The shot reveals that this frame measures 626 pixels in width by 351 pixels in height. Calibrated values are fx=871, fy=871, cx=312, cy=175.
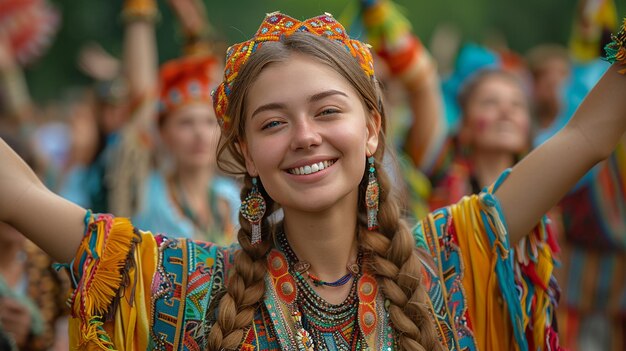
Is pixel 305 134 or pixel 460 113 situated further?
pixel 460 113

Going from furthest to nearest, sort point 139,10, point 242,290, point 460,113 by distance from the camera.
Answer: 1. point 139,10
2. point 460,113
3. point 242,290

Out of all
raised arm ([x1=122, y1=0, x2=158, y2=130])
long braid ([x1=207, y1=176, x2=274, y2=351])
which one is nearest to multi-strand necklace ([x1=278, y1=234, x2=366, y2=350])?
long braid ([x1=207, y1=176, x2=274, y2=351])

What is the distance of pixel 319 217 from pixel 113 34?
1178 centimetres

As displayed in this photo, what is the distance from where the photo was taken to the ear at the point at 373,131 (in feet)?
8.50

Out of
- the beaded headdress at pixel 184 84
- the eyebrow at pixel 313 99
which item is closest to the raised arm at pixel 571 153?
the eyebrow at pixel 313 99

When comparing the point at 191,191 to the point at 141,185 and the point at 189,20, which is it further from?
the point at 189,20

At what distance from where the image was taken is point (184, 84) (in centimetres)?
536

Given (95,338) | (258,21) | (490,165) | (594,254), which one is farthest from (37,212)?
(258,21)

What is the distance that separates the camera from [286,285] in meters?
2.54

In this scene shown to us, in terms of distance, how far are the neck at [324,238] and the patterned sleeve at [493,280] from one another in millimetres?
249

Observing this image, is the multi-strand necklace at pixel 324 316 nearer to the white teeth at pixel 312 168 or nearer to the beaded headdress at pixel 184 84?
the white teeth at pixel 312 168

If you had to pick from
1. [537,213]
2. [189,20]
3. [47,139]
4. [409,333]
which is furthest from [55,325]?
[47,139]

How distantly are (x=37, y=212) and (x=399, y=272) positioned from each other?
3.44 ft

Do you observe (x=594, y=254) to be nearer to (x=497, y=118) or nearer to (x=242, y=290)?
(x=497, y=118)
